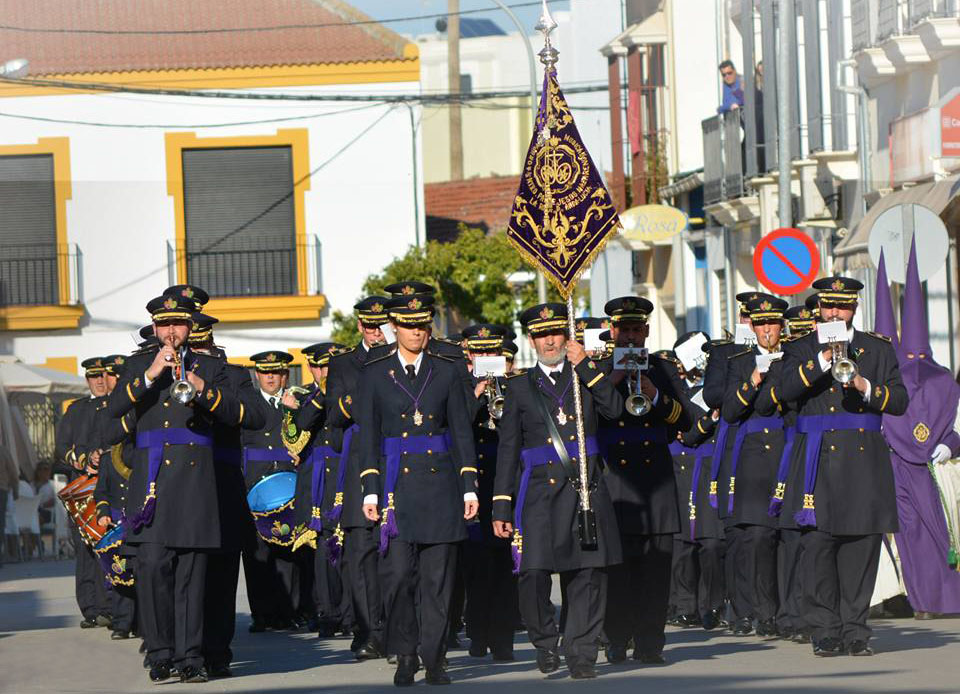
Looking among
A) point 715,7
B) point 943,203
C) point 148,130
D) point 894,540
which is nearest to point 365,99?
point 148,130

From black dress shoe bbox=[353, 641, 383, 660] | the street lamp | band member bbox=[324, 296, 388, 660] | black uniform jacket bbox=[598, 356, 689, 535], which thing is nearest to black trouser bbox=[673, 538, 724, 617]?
band member bbox=[324, 296, 388, 660]

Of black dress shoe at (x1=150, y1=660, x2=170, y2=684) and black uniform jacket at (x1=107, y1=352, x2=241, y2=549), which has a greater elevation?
black uniform jacket at (x1=107, y1=352, x2=241, y2=549)

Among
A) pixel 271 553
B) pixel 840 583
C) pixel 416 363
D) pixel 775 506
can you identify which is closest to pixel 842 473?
pixel 840 583

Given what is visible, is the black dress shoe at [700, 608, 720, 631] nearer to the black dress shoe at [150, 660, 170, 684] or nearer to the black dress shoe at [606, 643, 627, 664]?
the black dress shoe at [606, 643, 627, 664]

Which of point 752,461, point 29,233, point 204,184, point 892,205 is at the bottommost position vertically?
point 752,461

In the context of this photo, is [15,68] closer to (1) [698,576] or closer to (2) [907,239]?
(2) [907,239]

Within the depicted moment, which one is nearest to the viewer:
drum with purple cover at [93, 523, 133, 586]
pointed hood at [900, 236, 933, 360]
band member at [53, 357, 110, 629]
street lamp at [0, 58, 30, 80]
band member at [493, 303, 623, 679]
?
band member at [493, 303, 623, 679]

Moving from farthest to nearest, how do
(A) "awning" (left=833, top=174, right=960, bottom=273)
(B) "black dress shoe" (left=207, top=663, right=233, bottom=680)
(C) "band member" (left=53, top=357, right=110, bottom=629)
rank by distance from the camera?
1. (A) "awning" (left=833, top=174, right=960, bottom=273)
2. (C) "band member" (left=53, top=357, right=110, bottom=629)
3. (B) "black dress shoe" (left=207, top=663, right=233, bottom=680)

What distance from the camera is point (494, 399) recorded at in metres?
14.2

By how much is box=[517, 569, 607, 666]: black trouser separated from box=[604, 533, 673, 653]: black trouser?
0.44 metres

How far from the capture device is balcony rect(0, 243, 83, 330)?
43.3 metres

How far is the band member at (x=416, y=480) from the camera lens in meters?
12.7

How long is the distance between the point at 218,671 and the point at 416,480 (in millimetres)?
1808

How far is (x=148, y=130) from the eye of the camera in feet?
143
